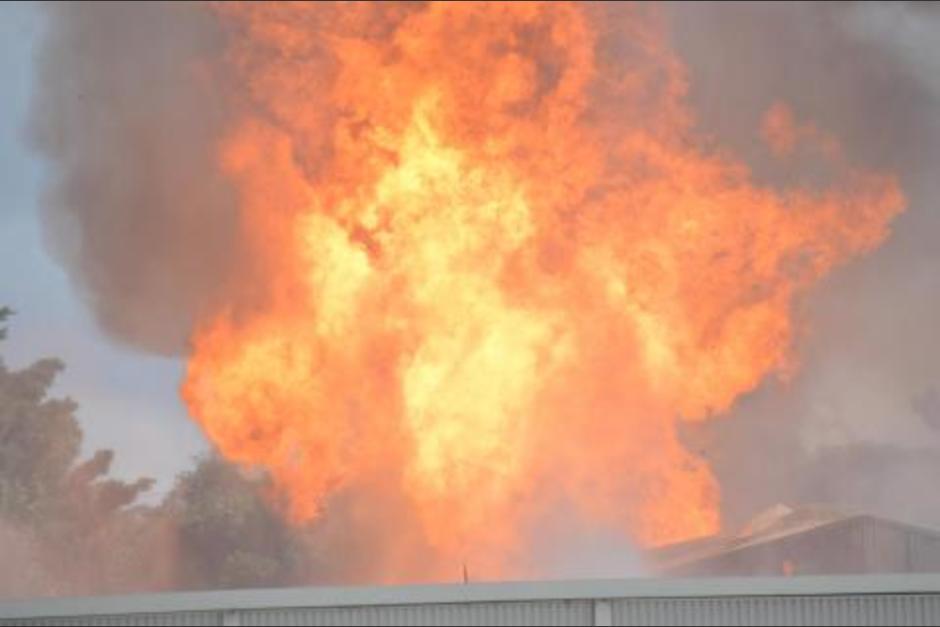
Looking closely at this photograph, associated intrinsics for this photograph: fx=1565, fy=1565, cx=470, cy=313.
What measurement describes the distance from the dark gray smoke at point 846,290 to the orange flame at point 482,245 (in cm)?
217

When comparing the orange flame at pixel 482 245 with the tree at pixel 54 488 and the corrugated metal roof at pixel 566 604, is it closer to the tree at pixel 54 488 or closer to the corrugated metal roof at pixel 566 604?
the corrugated metal roof at pixel 566 604

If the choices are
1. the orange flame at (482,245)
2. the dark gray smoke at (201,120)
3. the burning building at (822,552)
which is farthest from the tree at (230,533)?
the burning building at (822,552)

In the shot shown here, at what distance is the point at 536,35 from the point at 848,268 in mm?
15425

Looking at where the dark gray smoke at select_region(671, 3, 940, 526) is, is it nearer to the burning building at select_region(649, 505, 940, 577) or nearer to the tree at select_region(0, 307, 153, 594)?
the burning building at select_region(649, 505, 940, 577)

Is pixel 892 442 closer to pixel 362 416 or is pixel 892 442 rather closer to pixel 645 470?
pixel 645 470

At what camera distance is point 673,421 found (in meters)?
38.1

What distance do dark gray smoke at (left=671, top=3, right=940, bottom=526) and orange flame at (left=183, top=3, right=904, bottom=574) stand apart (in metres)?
2.17

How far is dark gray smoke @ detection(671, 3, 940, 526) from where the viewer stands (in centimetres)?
3834

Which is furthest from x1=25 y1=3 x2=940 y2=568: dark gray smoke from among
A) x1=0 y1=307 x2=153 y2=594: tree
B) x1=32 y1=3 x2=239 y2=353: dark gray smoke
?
x1=0 y1=307 x2=153 y2=594: tree

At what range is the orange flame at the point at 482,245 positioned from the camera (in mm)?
33938

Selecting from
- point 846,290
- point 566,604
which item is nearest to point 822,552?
point 846,290

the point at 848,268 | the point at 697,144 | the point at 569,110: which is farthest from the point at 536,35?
the point at 848,268

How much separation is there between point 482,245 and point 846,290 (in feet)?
52.1

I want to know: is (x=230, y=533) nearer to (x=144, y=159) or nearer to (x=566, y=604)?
(x=144, y=159)
